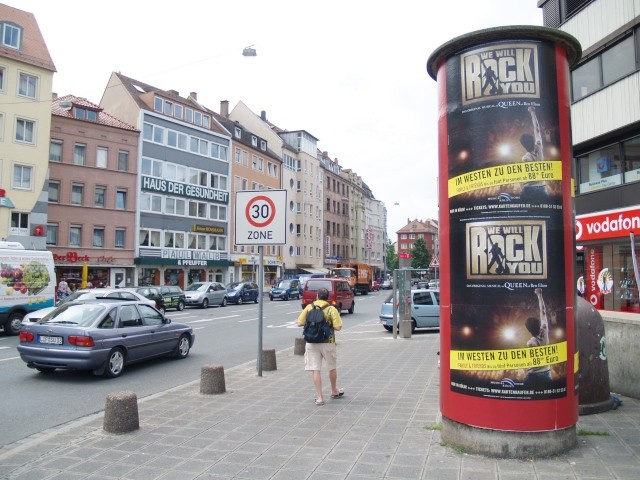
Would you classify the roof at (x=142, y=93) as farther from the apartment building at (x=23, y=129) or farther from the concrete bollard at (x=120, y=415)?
the concrete bollard at (x=120, y=415)

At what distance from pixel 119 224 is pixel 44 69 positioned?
38.9 feet

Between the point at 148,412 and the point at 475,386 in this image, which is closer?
the point at 475,386

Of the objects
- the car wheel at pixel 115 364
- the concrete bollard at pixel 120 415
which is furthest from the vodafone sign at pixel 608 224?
the concrete bollard at pixel 120 415

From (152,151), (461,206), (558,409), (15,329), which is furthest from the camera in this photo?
(152,151)

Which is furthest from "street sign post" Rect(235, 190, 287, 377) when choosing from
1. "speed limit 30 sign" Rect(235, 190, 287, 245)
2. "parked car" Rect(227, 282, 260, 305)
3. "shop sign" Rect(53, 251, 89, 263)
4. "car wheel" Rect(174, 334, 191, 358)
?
"shop sign" Rect(53, 251, 89, 263)

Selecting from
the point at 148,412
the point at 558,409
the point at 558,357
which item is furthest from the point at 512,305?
the point at 148,412

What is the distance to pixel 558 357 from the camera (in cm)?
517

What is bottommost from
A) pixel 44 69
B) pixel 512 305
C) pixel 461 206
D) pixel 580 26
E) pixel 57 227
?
pixel 512 305

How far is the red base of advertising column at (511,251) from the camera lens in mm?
5121

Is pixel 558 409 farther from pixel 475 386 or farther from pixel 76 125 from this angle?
pixel 76 125

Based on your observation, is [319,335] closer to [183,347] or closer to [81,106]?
[183,347]

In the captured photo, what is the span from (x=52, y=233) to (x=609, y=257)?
3302 cm

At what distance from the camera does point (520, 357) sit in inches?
201

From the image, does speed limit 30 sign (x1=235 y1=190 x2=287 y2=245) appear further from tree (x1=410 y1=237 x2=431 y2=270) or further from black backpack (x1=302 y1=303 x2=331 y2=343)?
tree (x1=410 y1=237 x2=431 y2=270)
